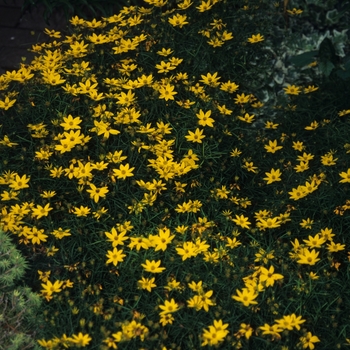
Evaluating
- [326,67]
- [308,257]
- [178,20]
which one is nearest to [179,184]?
[308,257]

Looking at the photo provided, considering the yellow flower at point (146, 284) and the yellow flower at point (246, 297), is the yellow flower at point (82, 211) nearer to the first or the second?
the yellow flower at point (146, 284)

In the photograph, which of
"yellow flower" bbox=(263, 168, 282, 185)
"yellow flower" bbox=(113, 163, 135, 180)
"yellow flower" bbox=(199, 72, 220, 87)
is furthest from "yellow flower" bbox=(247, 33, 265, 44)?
"yellow flower" bbox=(113, 163, 135, 180)

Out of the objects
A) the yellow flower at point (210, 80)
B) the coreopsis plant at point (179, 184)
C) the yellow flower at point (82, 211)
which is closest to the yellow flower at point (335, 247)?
the coreopsis plant at point (179, 184)

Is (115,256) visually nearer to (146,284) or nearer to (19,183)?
(146,284)

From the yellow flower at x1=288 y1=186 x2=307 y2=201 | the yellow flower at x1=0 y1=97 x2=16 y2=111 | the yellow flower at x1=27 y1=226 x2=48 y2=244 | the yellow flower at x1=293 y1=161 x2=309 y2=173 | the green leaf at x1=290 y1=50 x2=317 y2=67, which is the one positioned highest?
the yellow flower at x1=0 y1=97 x2=16 y2=111

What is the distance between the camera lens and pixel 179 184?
3.79 metres

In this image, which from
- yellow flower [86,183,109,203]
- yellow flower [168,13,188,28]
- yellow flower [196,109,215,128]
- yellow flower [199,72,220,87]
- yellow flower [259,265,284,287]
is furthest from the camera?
yellow flower [168,13,188,28]

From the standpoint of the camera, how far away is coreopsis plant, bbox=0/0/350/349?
10.6ft

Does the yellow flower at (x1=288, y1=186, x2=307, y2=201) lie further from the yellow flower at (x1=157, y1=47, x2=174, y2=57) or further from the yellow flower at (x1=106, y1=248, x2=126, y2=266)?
the yellow flower at (x1=157, y1=47, x2=174, y2=57)

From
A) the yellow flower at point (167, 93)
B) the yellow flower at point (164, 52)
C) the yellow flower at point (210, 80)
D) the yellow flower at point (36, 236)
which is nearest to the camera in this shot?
the yellow flower at point (36, 236)

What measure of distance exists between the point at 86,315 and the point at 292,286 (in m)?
0.88

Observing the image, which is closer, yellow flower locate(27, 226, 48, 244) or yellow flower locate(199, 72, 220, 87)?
yellow flower locate(27, 226, 48, 244)

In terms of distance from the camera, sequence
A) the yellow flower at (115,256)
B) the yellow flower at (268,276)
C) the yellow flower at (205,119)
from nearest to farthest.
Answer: the yellow flower at (268,276) → the yellow flower at (115,256) → the yellow flower at (205,119)

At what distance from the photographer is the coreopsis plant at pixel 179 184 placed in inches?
127
